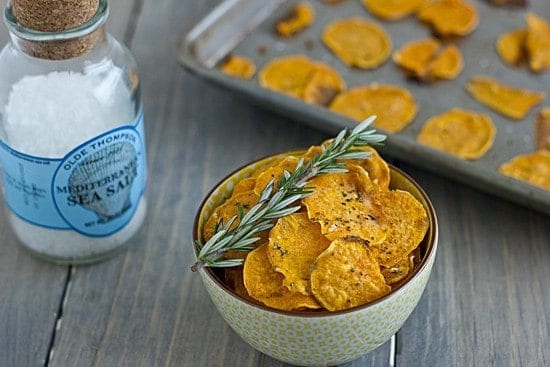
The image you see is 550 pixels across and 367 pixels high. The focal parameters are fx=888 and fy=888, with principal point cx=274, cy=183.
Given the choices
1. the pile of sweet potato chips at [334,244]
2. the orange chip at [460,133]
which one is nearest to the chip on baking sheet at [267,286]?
the pile of sweet potato chips at [334,244]

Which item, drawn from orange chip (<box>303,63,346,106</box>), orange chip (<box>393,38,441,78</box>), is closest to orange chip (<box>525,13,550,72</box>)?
orange chip (<box>393,38,441,78</box>)

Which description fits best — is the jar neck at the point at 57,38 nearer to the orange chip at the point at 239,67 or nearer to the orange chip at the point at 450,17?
the orange chip at the point at 239,67

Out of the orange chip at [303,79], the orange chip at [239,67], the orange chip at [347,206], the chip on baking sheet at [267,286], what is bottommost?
the orange chip at [239,67]

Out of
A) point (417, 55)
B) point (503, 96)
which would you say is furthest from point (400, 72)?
point (503, 96)

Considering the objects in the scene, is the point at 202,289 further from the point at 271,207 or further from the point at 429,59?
the point at 429,59

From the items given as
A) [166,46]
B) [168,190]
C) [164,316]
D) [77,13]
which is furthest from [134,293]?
[166,46]

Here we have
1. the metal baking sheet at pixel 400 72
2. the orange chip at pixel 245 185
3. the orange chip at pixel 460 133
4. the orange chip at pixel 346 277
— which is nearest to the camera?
the orange chip at pixel 346 277

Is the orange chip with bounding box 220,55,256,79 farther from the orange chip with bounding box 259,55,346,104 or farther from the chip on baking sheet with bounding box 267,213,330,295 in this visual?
the chip on baking sheet with bounding box 267,213,330,295

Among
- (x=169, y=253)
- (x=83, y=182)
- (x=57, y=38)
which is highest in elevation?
(x=57, y=38)
